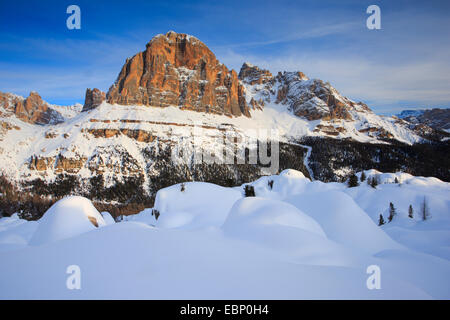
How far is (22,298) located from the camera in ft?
10.9

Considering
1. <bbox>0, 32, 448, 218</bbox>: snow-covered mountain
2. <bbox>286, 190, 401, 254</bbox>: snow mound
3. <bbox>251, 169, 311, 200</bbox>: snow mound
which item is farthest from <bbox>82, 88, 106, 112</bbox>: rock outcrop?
<bbox>286, 190, 401, 254</bbox>: snow mound

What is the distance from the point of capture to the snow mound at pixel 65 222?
8.87 m

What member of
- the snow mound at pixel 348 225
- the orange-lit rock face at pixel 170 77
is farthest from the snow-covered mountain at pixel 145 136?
the snow mound at pixel 348 225

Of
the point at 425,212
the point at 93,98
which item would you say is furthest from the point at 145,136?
the point at 425,212

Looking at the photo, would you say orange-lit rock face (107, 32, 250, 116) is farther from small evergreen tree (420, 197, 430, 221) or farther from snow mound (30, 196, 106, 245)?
snow mound (30, 196, 106, 245)

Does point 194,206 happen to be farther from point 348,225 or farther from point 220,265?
point 220,265

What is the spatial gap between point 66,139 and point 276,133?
162394 millimetres

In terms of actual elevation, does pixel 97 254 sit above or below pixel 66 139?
below

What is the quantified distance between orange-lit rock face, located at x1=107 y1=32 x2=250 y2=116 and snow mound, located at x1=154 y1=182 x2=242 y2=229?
556ft

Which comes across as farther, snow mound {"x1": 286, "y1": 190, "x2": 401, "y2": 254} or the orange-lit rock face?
the orange-lit rock face

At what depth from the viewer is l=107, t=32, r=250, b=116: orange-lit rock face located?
169m

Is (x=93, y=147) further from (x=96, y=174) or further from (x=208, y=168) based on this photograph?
(x=208, y=168)

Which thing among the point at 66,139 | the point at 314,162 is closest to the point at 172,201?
the point at 314,162
